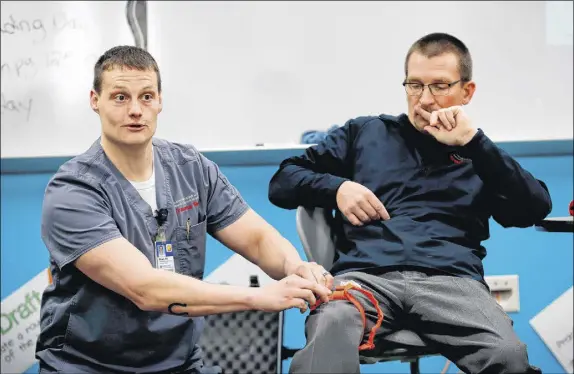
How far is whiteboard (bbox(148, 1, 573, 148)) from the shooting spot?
3.21 m

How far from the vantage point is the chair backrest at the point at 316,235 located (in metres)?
2.24

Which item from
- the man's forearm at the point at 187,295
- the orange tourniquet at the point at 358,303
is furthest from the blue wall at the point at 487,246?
the man's forearm at the point at 187,295

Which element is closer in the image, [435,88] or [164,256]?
[164,256]

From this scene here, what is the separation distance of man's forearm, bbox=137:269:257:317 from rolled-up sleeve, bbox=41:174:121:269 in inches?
6.1

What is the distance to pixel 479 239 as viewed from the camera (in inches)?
85.1

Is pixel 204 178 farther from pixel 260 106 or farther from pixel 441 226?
pixel 260 106

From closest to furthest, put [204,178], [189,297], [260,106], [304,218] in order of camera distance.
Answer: [189,297] < [204,178] < [304,218] < [260,106]

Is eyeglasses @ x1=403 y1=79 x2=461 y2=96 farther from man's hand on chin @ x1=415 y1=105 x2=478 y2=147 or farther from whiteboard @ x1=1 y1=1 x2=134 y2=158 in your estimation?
whiteboard @ x1=1 y1=1 x2=134 y2=158

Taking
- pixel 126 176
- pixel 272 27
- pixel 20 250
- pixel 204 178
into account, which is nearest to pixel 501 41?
pixel 272 27

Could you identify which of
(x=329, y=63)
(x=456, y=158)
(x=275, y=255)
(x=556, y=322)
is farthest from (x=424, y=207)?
(x=556, y=322)

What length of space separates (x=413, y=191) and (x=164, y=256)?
73 centimetres

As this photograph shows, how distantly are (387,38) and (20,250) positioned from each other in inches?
72.6

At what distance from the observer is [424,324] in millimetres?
1906

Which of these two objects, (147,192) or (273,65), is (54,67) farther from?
(147,192)
